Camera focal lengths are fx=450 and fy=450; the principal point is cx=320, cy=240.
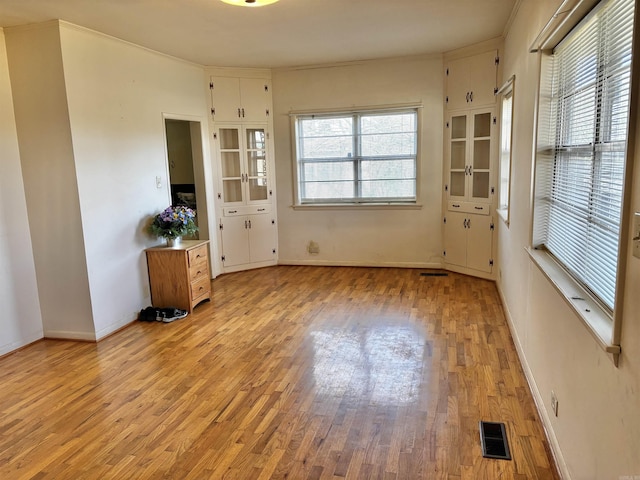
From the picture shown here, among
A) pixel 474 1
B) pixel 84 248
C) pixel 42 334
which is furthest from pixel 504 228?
pixel 42 334

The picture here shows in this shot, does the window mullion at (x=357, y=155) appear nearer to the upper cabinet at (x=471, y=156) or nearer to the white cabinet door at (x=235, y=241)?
the upper cabinet at (x=471, y=156)

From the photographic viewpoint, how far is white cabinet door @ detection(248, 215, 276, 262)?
6.26 m

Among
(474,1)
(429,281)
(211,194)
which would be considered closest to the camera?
(474,1)

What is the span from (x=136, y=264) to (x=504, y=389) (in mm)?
3440

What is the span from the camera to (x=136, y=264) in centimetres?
443

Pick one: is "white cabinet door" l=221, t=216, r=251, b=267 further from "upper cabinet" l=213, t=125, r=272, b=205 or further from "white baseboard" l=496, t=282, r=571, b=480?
→ "white baseboard" l=496, t=282, r=571, b=480

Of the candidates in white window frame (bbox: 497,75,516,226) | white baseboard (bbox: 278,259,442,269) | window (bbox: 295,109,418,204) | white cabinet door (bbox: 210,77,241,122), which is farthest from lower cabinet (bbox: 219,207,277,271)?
white window frame (bbox: 497,75,516,226)

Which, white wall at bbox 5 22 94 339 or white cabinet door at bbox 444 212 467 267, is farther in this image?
white cabinet door at bbox 444 212 467 267

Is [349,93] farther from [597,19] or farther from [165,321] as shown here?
[597,19]

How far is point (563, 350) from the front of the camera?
2.07 m

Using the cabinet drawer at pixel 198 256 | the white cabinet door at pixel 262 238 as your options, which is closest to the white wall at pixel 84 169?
the cabinet drawer at pixel 198 256

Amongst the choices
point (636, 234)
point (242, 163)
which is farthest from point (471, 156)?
point (636, 234)

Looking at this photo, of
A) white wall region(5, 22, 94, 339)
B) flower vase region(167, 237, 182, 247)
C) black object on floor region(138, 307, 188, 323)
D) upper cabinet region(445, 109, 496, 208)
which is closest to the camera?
white wall region(5, 22, 94, 339)

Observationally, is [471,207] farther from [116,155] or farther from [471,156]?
[116,155]
